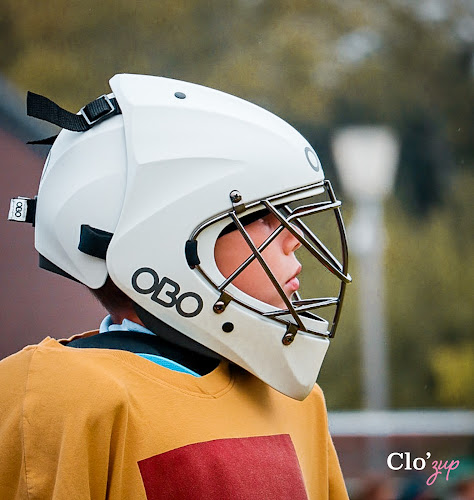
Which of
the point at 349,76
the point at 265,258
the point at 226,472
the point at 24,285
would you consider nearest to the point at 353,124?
the point at 349,76

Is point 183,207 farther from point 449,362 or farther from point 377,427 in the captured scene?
point 449,362

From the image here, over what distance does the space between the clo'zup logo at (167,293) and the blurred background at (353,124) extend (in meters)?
0.60

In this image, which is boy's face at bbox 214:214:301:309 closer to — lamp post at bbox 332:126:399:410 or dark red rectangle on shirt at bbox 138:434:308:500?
dark red rectangle on shirt at bbox 138:434:308:500

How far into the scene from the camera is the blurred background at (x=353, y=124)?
1.56 m

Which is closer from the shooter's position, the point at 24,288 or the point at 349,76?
the point at 24,288

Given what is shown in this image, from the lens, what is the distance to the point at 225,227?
3.02 ft

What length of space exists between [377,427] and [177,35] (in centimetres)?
174

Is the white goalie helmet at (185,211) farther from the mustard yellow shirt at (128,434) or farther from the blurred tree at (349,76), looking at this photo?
the blurred tree at (349,76)

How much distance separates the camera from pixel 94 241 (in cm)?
88

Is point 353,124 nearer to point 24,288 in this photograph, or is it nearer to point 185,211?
point 24,288

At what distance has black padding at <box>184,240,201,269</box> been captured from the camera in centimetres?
88

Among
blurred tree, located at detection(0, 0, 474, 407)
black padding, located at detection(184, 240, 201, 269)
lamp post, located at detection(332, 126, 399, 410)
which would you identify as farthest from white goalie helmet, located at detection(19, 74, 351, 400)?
lamp post, located at detection(332, 126, 399, 410)

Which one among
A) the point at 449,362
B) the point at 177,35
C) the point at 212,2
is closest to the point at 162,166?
the point at 177,35

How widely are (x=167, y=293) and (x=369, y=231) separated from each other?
2975mm
